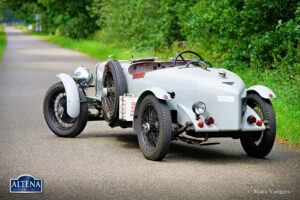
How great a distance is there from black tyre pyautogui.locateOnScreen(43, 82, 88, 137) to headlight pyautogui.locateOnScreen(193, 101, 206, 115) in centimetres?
229

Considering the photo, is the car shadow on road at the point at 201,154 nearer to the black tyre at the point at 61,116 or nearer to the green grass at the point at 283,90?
the black tyre at the point at 61,116

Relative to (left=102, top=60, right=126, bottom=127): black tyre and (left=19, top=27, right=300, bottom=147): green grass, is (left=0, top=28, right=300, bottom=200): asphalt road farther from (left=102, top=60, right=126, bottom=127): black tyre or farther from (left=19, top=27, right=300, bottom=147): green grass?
(left=19, top=27, right=300, bottom=147): green grass

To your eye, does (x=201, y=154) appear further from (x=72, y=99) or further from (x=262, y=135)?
(x=72, y=99)

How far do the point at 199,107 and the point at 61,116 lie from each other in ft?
9.37

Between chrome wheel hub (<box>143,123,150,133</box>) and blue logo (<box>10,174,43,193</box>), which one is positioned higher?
chrome wheel hub (<box>143,123,150,133</box>)

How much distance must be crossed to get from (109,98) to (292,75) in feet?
17.1

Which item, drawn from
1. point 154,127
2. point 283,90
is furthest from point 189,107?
point 283,90

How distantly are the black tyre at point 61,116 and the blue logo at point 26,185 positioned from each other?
8.58ft

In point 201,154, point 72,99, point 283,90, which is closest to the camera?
point 201,154

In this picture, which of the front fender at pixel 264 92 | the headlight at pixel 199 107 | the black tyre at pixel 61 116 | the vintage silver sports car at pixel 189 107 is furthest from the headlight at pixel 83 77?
the front fender at pixel 264 92

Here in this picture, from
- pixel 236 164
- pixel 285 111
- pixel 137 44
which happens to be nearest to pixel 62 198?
pixel 236 164

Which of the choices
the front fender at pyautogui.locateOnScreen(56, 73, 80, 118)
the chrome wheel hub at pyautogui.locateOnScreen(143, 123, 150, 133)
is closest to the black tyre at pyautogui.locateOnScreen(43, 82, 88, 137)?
the front fender at pyautogui.locateOnScreen(56, 73, 80, 118)

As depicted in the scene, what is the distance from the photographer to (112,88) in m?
8.38

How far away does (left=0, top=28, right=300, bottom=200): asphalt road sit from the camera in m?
5.60
